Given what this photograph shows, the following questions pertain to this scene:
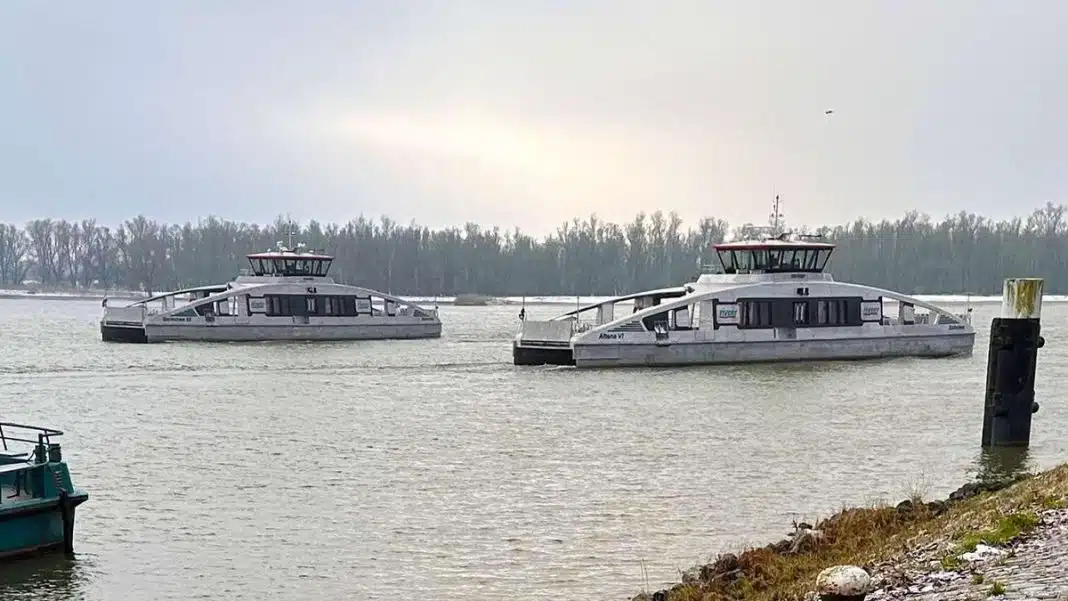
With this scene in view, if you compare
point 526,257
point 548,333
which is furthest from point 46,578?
point 526,257

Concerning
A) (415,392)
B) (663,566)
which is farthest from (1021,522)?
(415,392)

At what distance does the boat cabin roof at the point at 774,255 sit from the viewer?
50.1 metres

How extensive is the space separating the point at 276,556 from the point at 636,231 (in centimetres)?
14870

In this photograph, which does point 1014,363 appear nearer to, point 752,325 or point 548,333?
point 752,325

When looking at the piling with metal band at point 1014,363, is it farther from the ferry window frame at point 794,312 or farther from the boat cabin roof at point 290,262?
the boat cabin roof at point 290,262

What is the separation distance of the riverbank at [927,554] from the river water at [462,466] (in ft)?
5.47

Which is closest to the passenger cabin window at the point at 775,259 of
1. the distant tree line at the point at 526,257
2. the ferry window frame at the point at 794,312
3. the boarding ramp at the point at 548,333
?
the ferry window frame at the point at 794,312

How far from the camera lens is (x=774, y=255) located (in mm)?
50281

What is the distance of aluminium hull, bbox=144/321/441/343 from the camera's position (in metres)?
60.3

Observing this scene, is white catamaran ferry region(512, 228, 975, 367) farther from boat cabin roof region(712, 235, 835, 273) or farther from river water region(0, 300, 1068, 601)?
river water region(0, 300, 1068, 601)

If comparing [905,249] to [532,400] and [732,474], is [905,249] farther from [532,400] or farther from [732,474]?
[732,474]

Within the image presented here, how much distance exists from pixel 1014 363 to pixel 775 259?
2509 centimetres

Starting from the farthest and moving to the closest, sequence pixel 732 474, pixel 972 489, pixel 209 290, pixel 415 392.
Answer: pixel 209 290
pixel 415 392
pixel 732 474
pixel 972 489

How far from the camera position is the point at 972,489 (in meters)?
19.1
